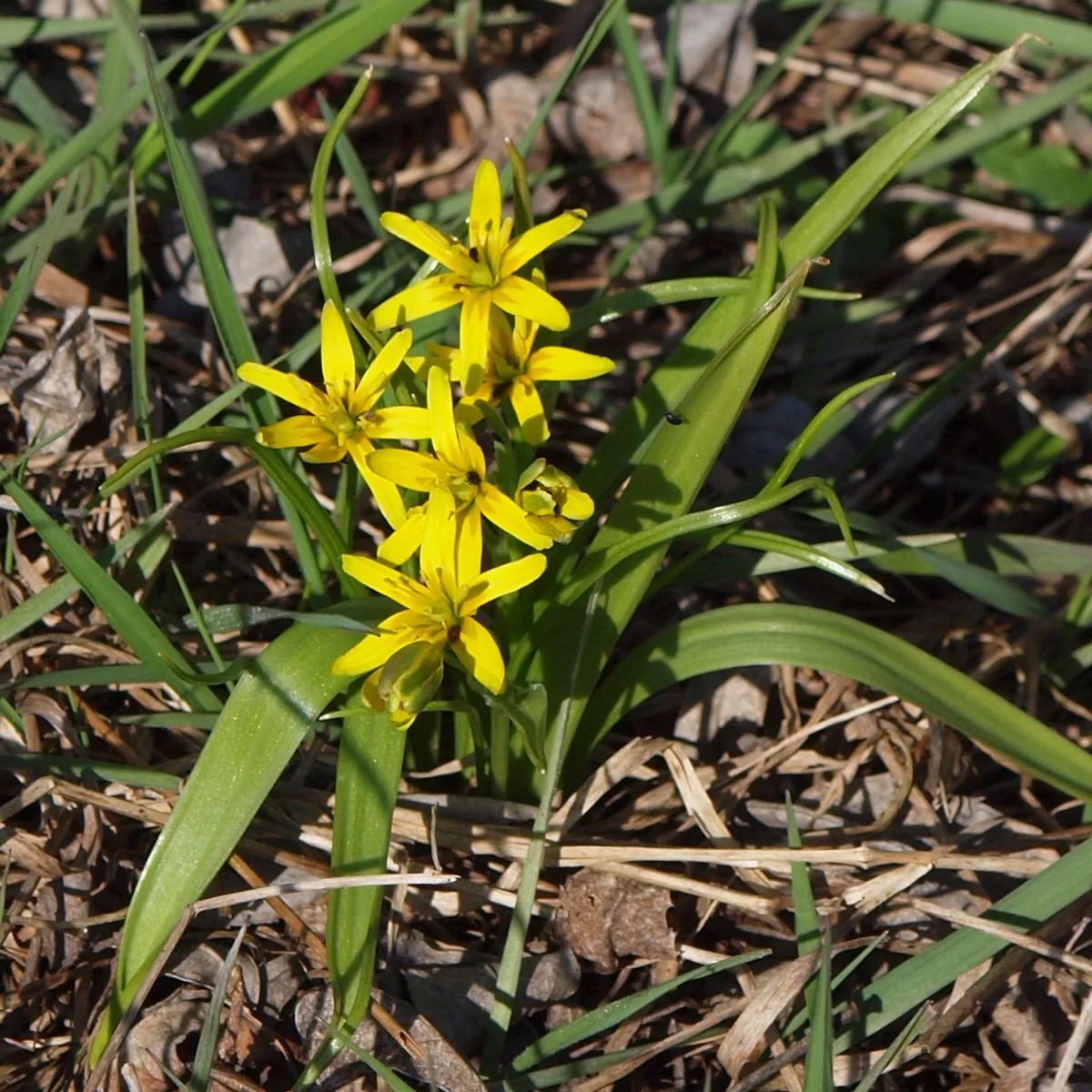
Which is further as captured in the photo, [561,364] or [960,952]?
[960,952]

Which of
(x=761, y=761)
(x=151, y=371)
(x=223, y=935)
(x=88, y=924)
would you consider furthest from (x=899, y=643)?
(x=151, y=371)

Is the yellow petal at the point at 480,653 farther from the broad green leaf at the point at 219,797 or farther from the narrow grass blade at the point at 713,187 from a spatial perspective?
the narrow grass blade at the point at 713,187

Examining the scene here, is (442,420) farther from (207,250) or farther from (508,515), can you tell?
(207,250)

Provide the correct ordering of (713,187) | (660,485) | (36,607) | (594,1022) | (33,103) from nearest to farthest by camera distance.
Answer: (594,1022) → (660,485) → (36,607) → (33,103) → (713,187)

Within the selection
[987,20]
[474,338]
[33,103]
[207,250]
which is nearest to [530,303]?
[474,338]

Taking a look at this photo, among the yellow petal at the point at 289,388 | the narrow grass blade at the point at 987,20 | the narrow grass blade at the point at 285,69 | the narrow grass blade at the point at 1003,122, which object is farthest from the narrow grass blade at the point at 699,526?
the narrow grass blade at the point at 987,20
